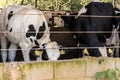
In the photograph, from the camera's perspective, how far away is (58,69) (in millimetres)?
5156

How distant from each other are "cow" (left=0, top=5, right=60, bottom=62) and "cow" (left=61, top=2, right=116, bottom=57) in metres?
0.64

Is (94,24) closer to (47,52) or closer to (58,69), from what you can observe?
(47,52)

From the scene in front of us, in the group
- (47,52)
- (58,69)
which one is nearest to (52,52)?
(47,52)

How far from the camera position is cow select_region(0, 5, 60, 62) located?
6.09 meters

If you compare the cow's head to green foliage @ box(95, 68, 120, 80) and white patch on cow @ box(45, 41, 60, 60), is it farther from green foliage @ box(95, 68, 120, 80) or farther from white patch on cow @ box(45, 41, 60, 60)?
green foliage @ box(95, 68, 120, 80)

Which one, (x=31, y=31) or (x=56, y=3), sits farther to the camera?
(x=56, y=3)

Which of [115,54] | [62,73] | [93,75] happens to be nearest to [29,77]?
[62,73]

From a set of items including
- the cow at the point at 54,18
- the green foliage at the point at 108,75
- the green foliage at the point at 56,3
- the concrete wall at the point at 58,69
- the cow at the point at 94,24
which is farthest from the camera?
the green foliage at the point at 56,3

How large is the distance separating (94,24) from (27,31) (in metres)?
1.35

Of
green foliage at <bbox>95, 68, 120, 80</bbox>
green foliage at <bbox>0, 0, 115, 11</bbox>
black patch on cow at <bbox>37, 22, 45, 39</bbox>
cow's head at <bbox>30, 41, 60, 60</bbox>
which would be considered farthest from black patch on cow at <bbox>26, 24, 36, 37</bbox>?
green foliage at <bbox>0, 0, 115, 11</bbox>

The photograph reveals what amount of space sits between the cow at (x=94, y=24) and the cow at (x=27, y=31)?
640 mm

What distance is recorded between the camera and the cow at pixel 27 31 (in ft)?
20.0

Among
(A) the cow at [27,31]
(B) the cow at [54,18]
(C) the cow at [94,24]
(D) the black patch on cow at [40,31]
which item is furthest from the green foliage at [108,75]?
(B) the cow at [54,18]

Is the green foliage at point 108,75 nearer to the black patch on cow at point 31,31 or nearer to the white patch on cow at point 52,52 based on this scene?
the white patch on cow at point 52,52
